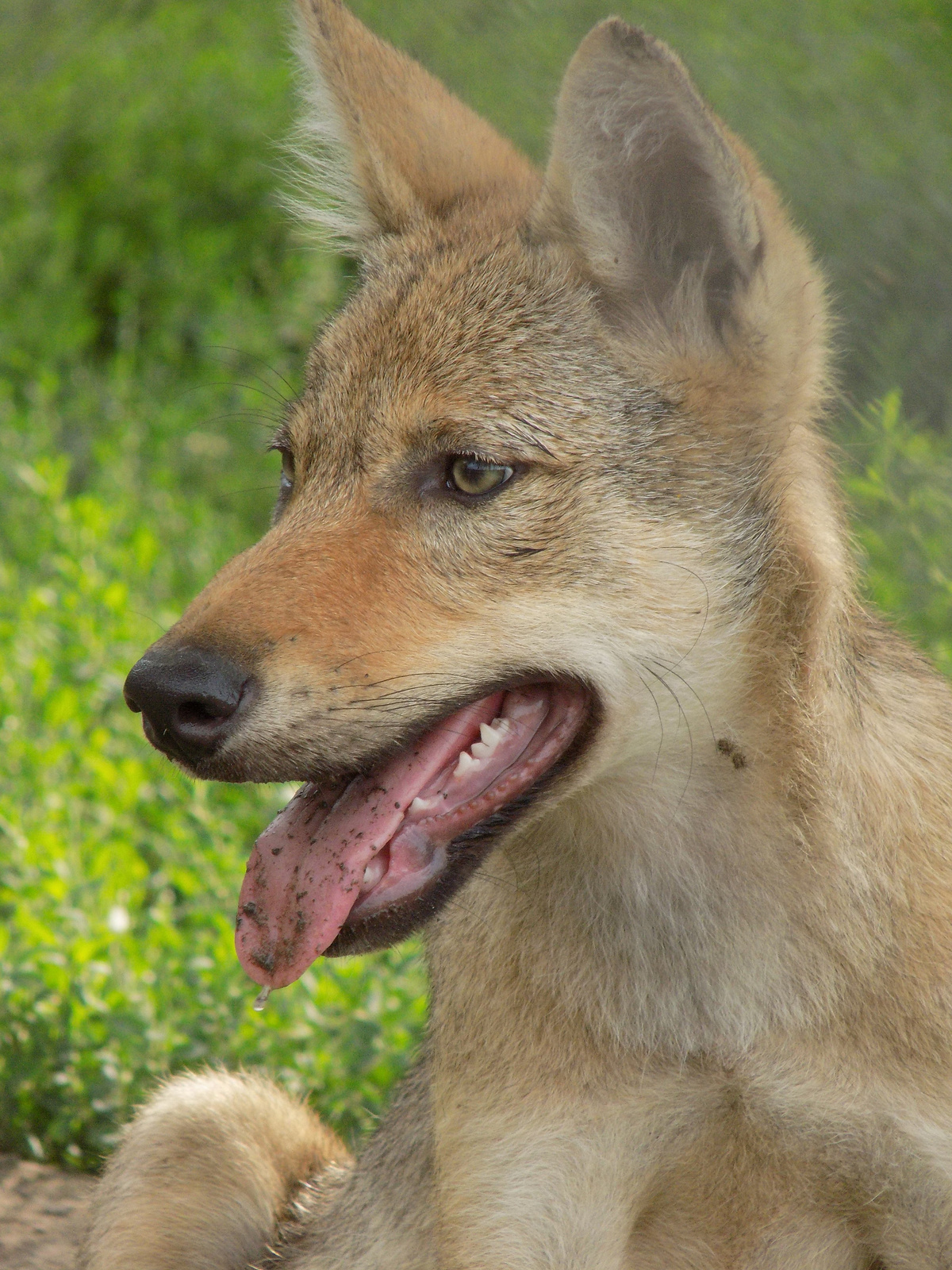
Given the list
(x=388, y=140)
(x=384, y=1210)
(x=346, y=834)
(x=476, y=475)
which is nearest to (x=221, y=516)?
(x=388, y=140)

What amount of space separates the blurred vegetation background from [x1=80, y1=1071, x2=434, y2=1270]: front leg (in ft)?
2.23

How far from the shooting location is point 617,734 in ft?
9.80

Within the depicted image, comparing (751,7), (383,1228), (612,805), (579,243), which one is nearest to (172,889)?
(383,1228)

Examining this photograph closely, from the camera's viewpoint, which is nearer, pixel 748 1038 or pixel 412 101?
pixel 748 1038

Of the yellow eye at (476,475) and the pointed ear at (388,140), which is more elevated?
the pointed ear at (388,140)

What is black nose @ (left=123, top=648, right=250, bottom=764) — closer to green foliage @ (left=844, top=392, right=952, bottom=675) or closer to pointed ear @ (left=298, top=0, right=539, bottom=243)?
pointed ear @ (left=298, top=0, right=539, bottom=243)

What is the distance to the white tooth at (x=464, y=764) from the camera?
116 inches

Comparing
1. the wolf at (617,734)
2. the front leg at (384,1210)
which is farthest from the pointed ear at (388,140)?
the front leg at (384,1210)

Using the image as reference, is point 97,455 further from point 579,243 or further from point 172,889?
point 579,243

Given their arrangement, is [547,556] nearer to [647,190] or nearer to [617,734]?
[617,734]

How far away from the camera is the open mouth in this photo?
287 centimetres

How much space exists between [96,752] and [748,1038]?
3.69 meters

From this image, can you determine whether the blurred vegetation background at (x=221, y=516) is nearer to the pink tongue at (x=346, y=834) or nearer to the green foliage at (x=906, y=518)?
the green foliage at (x=906, y=518)

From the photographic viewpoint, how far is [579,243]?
10.7 feet
